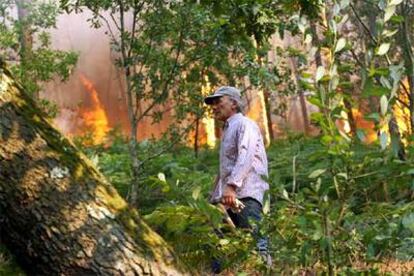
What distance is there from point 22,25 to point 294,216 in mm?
10025

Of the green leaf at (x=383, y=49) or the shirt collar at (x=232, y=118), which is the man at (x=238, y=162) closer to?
the shirt collar at (x=232, y=118)

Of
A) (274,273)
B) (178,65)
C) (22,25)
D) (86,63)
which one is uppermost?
(86,63)

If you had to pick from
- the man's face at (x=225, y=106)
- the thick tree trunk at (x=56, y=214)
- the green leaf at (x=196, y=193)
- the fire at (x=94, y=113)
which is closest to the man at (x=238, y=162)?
the man's face at (x=225, y=106)

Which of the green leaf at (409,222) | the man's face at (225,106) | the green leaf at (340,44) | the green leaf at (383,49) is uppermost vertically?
the man's face at (225,106)

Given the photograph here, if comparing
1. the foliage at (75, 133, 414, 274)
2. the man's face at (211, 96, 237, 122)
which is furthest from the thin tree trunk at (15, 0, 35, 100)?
the foliage at (75, 133, 414, 274)

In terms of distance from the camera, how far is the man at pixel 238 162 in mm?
3992

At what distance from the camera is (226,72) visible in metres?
9.52

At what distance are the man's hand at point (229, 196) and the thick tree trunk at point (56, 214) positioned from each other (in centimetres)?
185

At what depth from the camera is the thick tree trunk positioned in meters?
1.98

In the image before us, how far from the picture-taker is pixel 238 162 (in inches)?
159

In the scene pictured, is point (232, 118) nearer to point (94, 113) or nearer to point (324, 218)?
point (324, 218)

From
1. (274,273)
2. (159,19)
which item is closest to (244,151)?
(274,273)

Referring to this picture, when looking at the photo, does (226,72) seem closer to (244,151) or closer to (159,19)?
(159,19)

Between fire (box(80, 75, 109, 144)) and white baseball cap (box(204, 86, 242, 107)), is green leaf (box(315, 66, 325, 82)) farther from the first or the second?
fire (box(80, 75, 109, 144))
